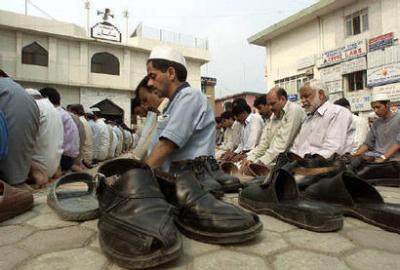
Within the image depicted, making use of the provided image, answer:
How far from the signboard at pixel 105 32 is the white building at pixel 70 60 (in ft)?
1.08

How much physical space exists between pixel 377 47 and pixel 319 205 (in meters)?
11.5

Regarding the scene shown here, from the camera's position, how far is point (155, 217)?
3.39 feet

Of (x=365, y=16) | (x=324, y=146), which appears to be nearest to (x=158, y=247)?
(x=324, y=146)

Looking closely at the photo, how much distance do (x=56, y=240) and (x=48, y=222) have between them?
31 centimetres

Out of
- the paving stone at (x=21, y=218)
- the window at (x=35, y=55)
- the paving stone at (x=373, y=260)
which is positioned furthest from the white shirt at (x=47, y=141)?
the window at (x=35, y=55)

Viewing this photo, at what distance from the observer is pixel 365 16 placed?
11422mm

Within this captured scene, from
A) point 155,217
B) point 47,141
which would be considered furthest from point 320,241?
point 47,141

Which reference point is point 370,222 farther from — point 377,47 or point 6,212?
point 377,47

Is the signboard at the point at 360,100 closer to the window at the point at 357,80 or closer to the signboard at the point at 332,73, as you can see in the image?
the window at the point at 357,80

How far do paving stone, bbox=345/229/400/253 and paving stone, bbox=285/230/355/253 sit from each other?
65mm

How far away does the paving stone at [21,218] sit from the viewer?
1.54m

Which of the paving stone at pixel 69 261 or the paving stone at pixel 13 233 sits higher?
the paving stone at pixel 13 233

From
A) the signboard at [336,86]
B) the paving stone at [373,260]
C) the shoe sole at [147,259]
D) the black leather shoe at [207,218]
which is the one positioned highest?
the signboard at [336,86]

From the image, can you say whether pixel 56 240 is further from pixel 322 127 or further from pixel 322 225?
pixel 322 127
